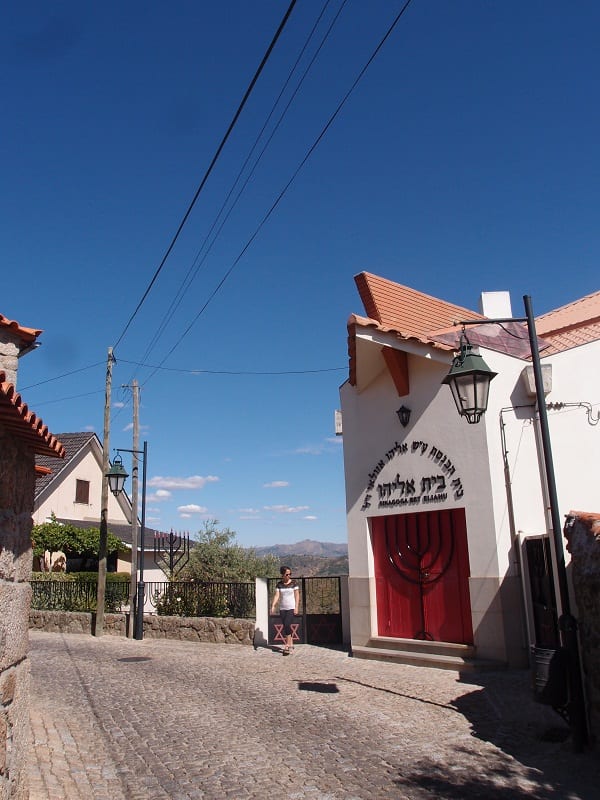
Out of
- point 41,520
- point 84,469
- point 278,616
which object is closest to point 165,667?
point 278,616

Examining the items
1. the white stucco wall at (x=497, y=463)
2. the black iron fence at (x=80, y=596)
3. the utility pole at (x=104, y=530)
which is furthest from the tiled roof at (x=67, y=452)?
the white stucco wall at (x=497, y=463)

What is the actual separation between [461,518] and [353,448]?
9.07 ft

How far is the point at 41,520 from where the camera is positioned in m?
27.3

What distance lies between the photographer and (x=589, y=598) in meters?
6.52

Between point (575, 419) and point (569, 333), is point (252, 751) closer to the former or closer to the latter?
point (575, 419)

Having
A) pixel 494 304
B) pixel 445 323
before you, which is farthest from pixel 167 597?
pixel 494 304

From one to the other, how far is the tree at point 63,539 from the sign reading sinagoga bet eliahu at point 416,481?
13.8 m

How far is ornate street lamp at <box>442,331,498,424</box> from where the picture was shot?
23.7 feet

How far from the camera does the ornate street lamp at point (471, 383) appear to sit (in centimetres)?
723

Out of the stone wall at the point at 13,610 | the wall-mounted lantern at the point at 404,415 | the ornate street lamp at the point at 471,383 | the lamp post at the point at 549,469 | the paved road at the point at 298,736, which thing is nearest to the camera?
the stone wall at the point at 13,610

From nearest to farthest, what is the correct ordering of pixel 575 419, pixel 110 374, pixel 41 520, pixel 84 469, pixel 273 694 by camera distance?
pixel 273 694
pixel 575 419
pixel 110 374
pixel 41 520
pixel 84 469

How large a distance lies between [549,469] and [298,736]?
3816mm

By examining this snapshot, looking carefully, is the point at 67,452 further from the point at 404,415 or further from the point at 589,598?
the point at 589,598

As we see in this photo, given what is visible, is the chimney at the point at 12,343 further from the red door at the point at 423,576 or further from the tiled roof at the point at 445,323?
the red door at the point at 423,576
